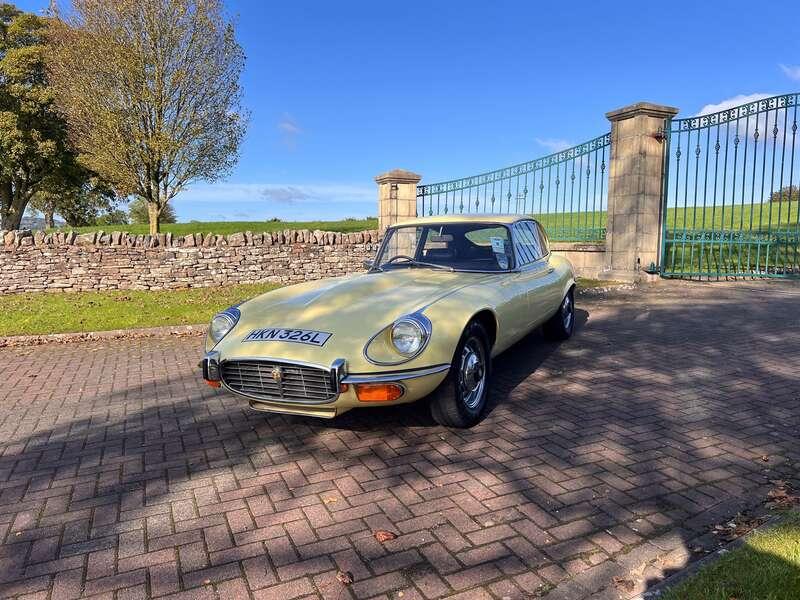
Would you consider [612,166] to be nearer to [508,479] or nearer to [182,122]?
[508,479]

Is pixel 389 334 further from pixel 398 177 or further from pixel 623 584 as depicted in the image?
pixel 398 177

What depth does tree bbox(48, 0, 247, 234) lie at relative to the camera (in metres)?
16.8

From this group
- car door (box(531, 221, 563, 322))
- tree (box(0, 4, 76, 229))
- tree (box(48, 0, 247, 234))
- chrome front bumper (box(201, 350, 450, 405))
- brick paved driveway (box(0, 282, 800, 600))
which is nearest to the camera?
brick paved driveway (box(0, 282, 800, 600))

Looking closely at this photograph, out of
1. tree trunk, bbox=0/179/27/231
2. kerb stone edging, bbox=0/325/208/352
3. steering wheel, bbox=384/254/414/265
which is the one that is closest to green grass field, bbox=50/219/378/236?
tree trunk, bbox=0/179/27/231

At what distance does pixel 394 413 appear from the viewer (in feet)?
14.3

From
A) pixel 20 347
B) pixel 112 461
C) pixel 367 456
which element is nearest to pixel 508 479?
pixel 367 456

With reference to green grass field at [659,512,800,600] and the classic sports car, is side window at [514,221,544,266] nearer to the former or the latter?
the classic sports car

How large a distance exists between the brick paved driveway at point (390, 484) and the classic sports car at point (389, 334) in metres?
0.40

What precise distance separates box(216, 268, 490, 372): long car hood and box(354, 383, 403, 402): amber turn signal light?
0.12 metres

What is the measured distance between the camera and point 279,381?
349cm

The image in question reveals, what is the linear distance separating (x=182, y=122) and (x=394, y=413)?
1651cm

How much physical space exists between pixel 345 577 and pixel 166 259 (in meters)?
11.4

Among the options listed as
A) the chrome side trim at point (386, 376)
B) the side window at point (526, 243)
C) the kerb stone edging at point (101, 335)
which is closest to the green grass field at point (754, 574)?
the chrome side trim at point (386, 376)

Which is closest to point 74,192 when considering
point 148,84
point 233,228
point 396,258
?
point 233,228
